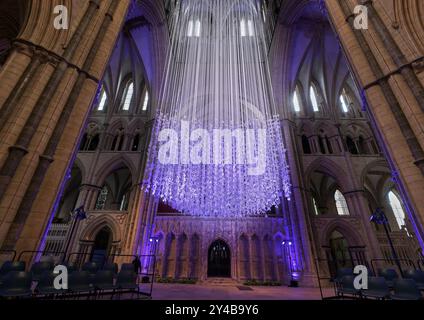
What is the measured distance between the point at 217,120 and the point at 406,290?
1261cm

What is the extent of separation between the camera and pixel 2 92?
18.4 ft

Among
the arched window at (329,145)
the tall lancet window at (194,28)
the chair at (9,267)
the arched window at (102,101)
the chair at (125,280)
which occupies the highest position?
the tall lancet window at (194,28)

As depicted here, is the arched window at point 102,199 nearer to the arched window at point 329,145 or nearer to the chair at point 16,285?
the chair at point 16,285

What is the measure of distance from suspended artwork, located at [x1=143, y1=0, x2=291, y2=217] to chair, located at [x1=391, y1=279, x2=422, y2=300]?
7.15 metres

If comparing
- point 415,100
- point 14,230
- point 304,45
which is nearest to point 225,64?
point 304,45

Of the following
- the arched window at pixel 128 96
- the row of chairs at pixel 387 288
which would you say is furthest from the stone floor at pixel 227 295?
the arched window at pixel 128 96

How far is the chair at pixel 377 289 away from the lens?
435cm

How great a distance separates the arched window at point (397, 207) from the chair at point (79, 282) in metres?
24.3

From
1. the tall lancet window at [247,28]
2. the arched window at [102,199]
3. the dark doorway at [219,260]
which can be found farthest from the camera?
the arched window at [102,199]

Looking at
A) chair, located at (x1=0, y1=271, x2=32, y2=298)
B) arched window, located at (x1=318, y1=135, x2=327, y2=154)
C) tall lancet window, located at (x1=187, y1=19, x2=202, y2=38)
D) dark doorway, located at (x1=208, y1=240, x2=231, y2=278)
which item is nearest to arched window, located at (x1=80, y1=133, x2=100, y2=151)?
tall lancet window, located at (x1=187, y1=19, x2=202, y2=38)

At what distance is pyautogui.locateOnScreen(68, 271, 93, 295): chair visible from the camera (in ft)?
14.2

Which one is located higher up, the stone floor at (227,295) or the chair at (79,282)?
the chair at (79,282)

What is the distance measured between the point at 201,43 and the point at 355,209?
64.1 feet
